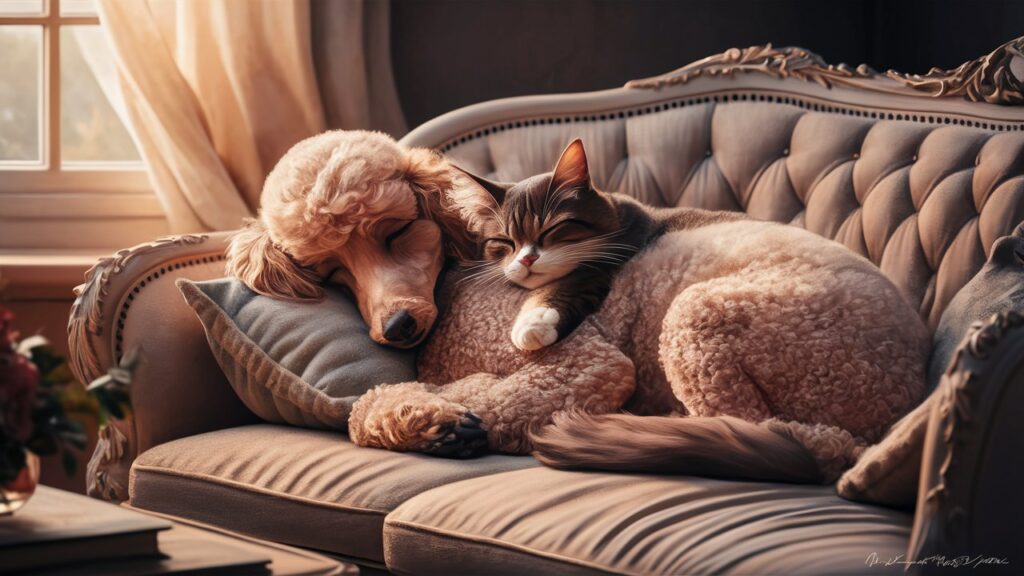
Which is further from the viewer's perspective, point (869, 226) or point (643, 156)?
point (643, 156)

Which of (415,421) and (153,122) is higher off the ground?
(153,122)

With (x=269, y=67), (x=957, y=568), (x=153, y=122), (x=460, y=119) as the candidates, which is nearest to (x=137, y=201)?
(x=153, y=122)

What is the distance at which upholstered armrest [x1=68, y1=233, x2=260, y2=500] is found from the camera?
1918 mm

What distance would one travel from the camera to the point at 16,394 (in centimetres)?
101

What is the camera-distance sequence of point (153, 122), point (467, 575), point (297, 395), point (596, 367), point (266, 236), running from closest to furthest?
point (467, 575), point (596, 367), point (297, 395), point (266, 236), point (153, 122)

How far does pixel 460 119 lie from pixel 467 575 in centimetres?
120

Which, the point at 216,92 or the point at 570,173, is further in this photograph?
the point at 216,92

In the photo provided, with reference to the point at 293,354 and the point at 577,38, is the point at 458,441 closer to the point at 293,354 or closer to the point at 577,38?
the point at 293,354

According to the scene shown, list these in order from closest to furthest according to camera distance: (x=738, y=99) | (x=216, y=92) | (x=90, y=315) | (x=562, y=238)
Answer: (x=562, y=238) → (x=90, y=315) → (x=738, y=99) → (x=216, y=92)

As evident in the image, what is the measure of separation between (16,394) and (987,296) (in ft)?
4.33

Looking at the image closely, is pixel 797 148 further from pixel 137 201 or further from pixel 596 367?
pixel 137 201

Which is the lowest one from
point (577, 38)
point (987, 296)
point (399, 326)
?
point (399, 326)

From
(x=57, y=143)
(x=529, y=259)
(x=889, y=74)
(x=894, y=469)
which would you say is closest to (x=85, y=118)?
(x=57, y=143)

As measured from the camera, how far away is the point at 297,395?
182 cm
